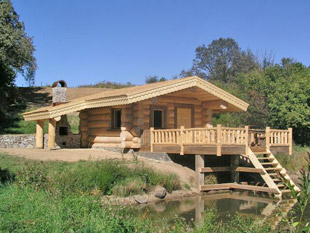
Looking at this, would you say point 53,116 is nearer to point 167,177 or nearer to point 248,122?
point 167,177

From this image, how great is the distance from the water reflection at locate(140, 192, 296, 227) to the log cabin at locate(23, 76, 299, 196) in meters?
0.90

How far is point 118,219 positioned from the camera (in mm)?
7727

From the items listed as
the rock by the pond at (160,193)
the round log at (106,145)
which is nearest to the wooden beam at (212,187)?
the rock by the pond at (160,193)

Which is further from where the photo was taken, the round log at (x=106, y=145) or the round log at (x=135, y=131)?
the round log at (x=106, y=145)

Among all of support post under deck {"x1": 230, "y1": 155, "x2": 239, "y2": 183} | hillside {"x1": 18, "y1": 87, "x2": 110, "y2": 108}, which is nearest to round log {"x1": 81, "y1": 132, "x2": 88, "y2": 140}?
support post under deck {"x1": 230, "y1": 155, "x2": 239, "y2": 183}

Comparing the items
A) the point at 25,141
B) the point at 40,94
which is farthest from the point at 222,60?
the point at 25,141

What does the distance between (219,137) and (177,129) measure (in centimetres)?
257

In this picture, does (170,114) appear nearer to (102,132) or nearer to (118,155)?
(102,132)

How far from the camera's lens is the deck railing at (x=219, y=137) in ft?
57.1

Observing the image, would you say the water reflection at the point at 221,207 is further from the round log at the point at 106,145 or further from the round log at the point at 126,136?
the round log at the point at 106,145

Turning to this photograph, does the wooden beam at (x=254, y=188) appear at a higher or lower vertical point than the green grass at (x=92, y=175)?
lower

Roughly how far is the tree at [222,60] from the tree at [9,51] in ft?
111

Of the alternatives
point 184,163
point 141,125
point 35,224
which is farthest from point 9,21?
point 35,224

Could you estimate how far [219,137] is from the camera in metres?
16.9
